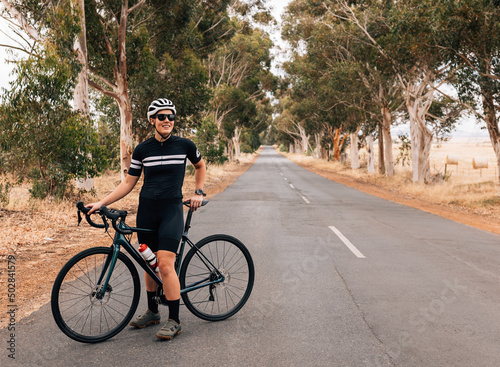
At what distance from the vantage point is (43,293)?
4.81m

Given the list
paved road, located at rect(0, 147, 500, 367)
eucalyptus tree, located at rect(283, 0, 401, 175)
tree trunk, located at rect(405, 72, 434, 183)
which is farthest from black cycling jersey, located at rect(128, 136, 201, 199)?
tree trunk, located at rect(405, 72, 434, 183)

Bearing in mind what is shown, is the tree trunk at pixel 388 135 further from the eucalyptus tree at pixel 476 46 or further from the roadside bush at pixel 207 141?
the roadside bush at pixel 207 141

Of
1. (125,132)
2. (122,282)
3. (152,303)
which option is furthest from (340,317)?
(125,132)

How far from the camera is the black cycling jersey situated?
355 centimetres

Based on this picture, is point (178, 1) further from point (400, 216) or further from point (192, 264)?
point (192, 264)

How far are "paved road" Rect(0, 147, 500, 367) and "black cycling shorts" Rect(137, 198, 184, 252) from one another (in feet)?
2.79

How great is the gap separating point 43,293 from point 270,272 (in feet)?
9.28

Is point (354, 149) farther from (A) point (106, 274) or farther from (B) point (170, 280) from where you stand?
(A) point (106, 274)

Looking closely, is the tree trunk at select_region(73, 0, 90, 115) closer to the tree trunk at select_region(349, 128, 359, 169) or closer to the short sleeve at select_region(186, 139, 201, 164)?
the short sleeve at select_region(186, 139, 201, 164)

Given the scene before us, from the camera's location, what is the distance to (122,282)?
3641 millimetres

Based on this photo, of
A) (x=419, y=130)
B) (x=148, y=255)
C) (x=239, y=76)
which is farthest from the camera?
(x=239, y=76)

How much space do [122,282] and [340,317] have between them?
212cm

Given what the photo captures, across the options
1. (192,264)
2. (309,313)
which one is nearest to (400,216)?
(309,313)

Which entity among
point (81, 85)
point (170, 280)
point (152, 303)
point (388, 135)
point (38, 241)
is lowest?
point (38, 241)
